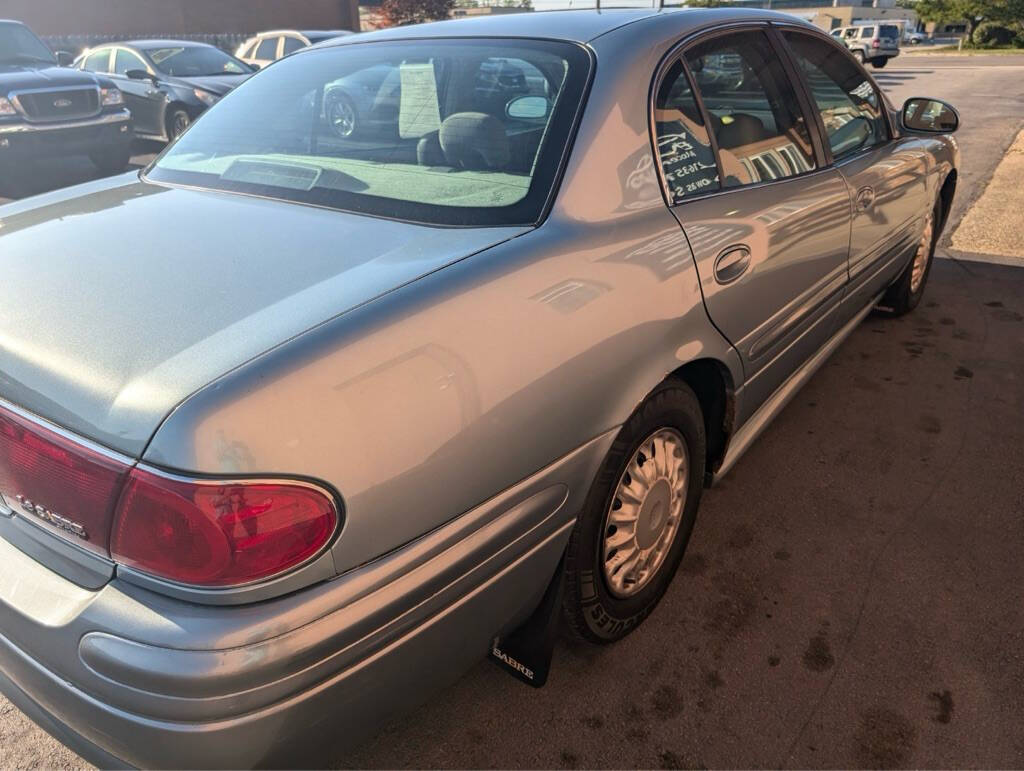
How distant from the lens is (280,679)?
4.22 feet

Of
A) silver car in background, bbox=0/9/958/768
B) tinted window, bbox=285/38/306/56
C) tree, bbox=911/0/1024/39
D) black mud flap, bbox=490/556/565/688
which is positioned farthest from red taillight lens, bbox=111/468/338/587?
tree, bbox=911/0/1024/39

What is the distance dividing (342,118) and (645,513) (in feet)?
4.83

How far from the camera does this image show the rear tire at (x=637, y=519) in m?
1.94

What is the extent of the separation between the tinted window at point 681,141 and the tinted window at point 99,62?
424 inches

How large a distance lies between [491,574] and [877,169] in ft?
8.58

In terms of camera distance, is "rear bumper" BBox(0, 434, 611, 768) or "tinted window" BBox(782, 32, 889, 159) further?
"tinted window" BBox(782, 32, 889, 159)

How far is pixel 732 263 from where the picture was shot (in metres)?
2.21

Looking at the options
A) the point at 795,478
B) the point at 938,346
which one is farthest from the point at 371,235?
the point at 938,346

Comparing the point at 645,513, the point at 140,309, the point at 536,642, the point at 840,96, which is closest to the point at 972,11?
the point at 840,96

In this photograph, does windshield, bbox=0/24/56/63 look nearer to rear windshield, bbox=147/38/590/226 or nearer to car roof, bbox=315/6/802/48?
rear windshield, bbox=147/38/590/226

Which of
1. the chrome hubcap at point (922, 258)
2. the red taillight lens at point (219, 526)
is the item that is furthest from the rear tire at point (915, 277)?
the red taillight lens at point (219, 526)

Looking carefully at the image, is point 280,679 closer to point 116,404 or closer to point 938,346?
point 116,404

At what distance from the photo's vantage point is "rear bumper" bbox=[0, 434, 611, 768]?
126 centimetres

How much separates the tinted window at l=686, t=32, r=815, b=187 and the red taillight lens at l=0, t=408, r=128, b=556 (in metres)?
1.82
